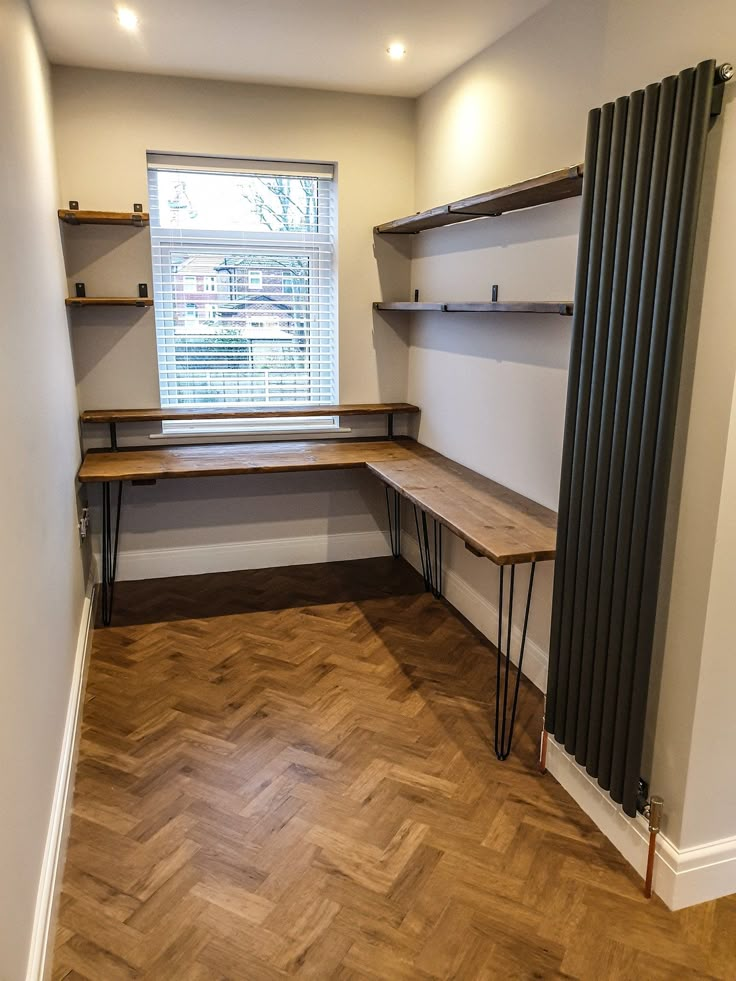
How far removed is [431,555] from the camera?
3.97 meters

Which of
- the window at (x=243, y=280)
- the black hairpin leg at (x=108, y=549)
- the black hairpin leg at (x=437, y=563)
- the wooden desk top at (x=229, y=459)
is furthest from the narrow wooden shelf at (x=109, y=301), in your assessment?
the black hairpin leg at (x=437, y=563)

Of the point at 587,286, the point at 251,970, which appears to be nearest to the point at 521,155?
the point at 587,286

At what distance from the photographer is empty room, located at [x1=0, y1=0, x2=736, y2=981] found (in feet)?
5.69

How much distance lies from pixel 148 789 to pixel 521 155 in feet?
8.76

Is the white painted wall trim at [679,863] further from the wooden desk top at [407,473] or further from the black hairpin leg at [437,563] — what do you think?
the black hairpin leg at [437,563]

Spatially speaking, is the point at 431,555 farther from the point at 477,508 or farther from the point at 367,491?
the point at 477,508

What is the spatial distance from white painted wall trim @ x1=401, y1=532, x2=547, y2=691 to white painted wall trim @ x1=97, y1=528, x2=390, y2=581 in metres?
0.30

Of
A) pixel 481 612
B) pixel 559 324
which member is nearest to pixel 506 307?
pixel 559 324

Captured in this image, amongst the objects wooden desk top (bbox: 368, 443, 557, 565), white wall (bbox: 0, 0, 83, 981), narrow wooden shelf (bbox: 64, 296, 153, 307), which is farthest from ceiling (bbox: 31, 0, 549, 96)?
wooden desk top (bbox: 368, 443, 557, 565)

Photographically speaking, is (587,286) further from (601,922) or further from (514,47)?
(601,922)

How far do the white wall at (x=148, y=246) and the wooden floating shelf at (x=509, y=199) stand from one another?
54cm

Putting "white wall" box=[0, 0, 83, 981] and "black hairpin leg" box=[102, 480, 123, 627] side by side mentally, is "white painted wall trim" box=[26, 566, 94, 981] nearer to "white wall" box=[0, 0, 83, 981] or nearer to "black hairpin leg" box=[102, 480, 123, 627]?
"white wall" box=[0, 0, 83, 981]

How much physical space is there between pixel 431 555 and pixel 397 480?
2.97 ft

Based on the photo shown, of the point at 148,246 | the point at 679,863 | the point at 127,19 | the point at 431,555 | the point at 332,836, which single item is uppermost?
the point at 127,19
